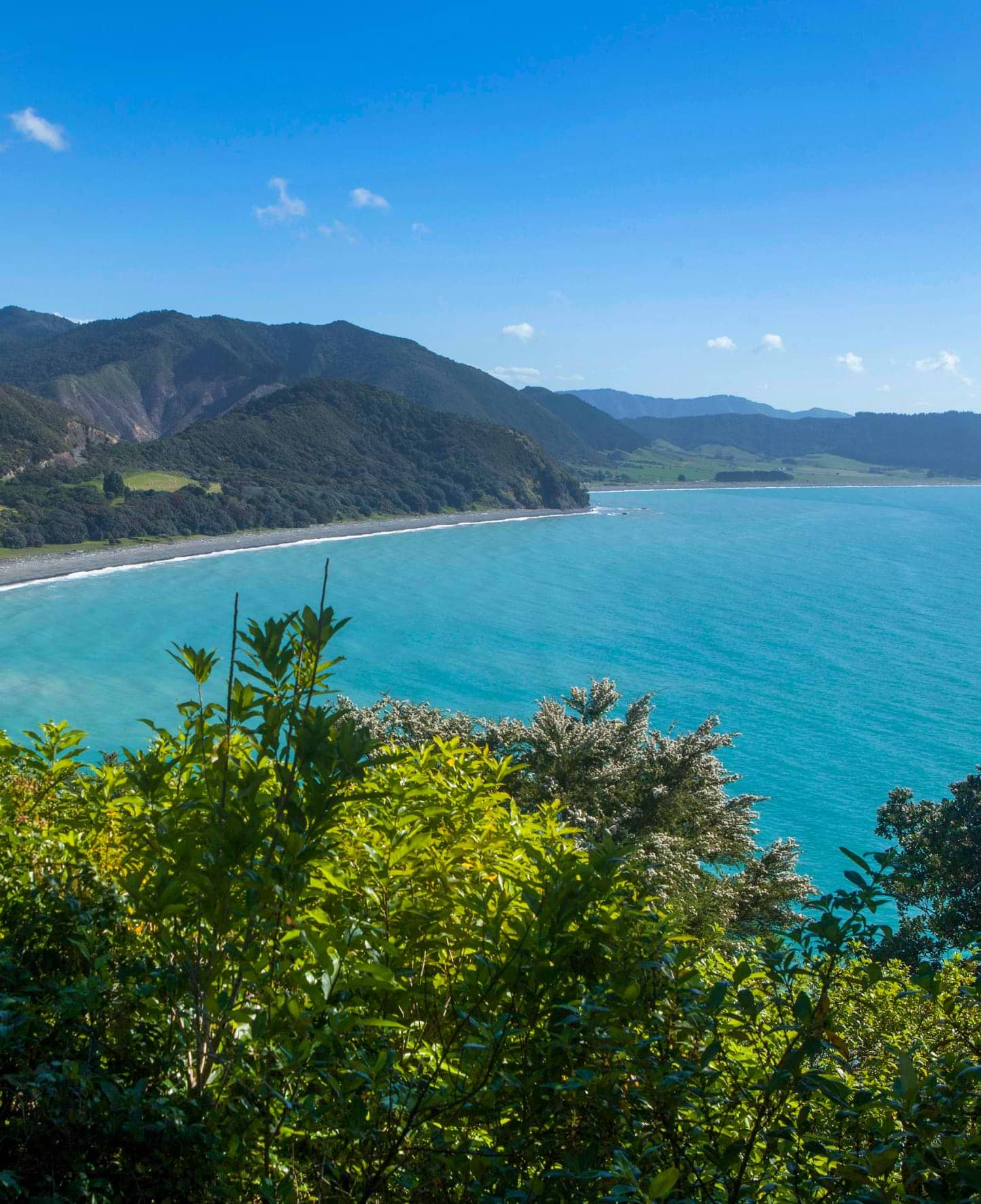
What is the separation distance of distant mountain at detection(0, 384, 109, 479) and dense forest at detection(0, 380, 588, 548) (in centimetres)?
283

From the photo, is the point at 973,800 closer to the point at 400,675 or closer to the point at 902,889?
the point at 902,889

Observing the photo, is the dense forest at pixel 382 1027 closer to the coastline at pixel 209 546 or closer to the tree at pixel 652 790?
the tree at pixel 652 790

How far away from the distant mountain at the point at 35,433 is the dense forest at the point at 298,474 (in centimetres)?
283

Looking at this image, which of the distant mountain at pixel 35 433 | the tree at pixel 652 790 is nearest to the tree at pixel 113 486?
the distant mountain at pixel 35 433

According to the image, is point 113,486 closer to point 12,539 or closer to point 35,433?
point 12,539

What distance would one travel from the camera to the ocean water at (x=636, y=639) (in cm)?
3881

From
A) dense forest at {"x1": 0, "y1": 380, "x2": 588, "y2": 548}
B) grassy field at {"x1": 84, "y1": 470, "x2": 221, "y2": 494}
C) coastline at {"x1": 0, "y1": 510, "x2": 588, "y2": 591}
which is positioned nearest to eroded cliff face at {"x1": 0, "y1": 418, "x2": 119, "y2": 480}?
dense forest at {"x1": 0, "y1": 380, "x2": 588, "y2": 548}

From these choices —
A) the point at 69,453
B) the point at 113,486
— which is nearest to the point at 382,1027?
the point at 113,486

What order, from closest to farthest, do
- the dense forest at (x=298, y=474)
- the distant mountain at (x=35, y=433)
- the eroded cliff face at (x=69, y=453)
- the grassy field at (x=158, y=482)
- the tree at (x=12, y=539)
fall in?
the tree at (x=12, y=539) → the dense forest at (x=298, y=474) → the grassy field at (x=158, y=482) → the eroded cliff face at (x=69, y=453) → the distant mountain at (x=35, y=433)

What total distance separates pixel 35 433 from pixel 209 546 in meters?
37.5

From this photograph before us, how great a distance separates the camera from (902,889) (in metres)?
15.4

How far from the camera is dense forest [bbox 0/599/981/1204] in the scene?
2160 mm

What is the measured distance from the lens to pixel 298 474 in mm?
122312

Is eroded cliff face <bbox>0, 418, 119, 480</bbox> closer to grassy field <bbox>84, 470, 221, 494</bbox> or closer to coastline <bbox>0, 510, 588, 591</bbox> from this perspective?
grassy field <bbox>84, 470, 221, 494</bbox>
